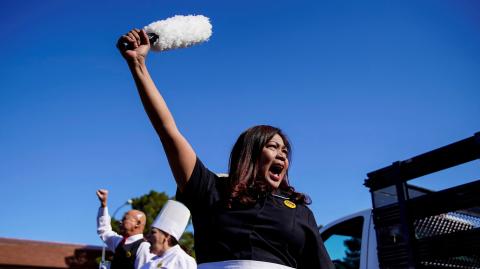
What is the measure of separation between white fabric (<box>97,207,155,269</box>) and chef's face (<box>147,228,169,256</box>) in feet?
0.81

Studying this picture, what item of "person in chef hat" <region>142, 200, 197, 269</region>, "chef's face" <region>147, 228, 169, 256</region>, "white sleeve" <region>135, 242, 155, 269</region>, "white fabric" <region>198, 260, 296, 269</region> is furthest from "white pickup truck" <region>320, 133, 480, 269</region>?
"white sleeve" <region>135, 242, 155, 269</region>

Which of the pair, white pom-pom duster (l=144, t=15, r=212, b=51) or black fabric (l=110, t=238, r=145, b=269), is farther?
black fabric (l=110, t=238, r=145, b=269)

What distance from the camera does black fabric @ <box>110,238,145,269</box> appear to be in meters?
5.30

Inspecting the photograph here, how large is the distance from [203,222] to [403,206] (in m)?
2.16

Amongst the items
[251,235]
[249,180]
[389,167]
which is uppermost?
[389,167]

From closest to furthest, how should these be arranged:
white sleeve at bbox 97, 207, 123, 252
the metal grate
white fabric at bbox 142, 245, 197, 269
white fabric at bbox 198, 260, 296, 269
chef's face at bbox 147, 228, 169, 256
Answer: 1. white fabric at bbox 198, 260, 296, 269
2. the metal grate
3. white fabric at bbox 142, 245, 197, 269
4. chef's face at bbox 147, 228, 169, 256
5. white sleeve at bbox 97, 207, 123, 252

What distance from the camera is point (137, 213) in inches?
231

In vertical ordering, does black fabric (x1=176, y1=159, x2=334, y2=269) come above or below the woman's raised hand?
below

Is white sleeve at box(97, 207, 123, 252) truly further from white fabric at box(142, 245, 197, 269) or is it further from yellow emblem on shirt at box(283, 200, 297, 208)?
yellow emblem on shirt at box(283, 200, 297, 208)

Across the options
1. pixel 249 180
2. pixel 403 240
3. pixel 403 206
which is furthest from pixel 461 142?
pixel 249 180

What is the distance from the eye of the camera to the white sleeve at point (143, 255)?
205 inches

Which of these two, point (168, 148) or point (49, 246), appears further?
point (49, 246)

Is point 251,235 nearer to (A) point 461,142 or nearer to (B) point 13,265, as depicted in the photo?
(A) point 461,142

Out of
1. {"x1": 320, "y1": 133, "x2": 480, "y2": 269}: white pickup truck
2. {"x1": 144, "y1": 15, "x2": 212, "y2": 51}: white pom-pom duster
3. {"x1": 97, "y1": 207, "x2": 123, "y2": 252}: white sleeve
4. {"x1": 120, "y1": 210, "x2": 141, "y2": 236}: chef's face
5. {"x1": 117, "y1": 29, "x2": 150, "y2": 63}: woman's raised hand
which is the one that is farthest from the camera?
{"x1": 97, "y1": 207, "x2": 123, "y2": 252}: white sleeve
